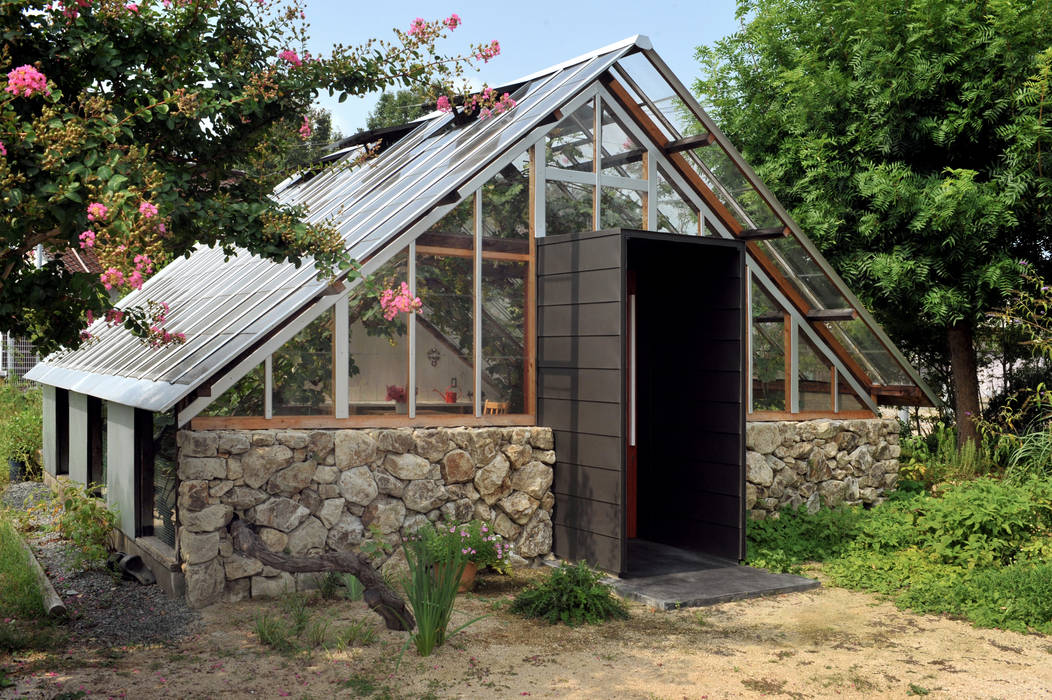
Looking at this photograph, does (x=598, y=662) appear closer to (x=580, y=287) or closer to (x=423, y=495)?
(x=423, y=495)

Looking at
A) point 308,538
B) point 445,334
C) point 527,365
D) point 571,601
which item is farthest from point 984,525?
point 308,538

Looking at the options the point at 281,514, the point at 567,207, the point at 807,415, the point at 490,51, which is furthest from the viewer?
the point at 807,415

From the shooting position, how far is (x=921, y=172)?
472 inches

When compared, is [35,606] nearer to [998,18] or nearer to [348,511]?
[348,511]

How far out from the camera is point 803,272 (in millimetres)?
9586

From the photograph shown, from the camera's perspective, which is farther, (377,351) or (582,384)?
(582,384)

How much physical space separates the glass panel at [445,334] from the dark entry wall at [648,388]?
2.35 feet

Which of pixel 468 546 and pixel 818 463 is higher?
pixel 818 463

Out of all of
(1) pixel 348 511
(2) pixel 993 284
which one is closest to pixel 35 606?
(1) pixel 348 511

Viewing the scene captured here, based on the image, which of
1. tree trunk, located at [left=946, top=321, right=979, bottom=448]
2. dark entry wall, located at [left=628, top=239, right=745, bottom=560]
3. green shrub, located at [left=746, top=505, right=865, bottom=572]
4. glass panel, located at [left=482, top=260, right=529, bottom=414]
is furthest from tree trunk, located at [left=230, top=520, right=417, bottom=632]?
tree trunk, located at [left=946, top=321, right=979, bottom=448]

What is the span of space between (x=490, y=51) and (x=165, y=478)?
13.9ft

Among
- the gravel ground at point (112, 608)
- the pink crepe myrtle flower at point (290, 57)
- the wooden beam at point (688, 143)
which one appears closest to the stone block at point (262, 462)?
the gravel ground at point (112, 608)

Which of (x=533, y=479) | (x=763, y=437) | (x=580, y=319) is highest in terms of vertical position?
(x=580, y=319)

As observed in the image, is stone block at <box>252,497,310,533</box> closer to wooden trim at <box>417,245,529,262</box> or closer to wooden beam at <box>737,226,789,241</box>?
wooden trim at <box>417,245,529,262</box>
